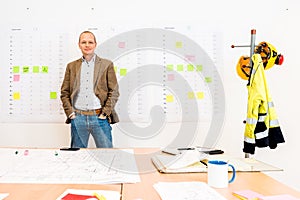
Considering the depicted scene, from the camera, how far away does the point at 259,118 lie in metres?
2.12

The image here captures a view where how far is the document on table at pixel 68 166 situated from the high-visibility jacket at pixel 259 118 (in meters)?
0.86

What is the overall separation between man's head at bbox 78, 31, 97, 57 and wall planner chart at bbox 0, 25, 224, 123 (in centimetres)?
20

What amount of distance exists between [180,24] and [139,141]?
1.31 m

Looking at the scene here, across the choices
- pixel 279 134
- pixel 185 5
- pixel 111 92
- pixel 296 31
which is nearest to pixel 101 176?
pixel 279 134

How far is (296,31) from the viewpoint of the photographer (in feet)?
10.4

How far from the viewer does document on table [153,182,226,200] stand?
101 centimetres

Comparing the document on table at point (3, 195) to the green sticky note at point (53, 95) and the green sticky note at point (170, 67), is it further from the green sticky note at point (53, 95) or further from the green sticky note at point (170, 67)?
the green sticky note at point (170, 67)

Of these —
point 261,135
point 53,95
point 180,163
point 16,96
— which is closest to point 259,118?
point 261,135

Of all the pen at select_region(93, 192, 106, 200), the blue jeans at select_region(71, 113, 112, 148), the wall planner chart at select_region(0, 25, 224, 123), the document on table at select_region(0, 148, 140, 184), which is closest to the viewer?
the pen at select_region(93, 192, 106, 200)

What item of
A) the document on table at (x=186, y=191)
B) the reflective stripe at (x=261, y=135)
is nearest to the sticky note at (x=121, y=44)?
the reflective stripe at (x=261, y=135)

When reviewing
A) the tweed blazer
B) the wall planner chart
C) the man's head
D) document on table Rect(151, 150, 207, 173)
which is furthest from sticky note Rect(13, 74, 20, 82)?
document on table Rect(151, 150, 207, 173)

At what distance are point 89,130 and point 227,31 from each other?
5.76ft

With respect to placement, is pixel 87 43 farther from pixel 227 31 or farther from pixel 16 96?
pixel 227 31

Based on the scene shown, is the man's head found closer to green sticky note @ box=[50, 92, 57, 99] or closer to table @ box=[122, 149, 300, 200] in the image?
green sticky note @ box=[50, 92, 57, 99]
